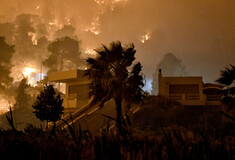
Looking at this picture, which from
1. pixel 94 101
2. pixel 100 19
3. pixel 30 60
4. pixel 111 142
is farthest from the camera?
pixel 100 19

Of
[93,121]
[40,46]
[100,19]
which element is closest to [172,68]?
[40,46]

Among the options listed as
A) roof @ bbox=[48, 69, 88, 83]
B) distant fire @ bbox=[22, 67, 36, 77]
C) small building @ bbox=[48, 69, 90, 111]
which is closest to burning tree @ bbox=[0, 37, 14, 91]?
small building @ bbox=[48, 69, 90, 111]

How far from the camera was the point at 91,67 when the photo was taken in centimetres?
1911

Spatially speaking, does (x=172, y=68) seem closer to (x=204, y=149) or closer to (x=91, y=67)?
(x=91, y=67)

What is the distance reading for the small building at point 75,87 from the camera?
98.3 ft

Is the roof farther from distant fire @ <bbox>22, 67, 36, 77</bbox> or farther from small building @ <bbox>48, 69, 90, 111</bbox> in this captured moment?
distant fire @ <bbox>22, 67, 36, 77</bbox>

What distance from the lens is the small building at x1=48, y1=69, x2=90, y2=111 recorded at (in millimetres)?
29969

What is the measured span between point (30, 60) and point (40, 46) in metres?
5.75

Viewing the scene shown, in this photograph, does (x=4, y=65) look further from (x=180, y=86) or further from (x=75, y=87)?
(x=180, y=86)

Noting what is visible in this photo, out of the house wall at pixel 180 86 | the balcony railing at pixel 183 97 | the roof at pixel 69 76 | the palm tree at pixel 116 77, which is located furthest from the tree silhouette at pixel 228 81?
the roof at pixel 69 76

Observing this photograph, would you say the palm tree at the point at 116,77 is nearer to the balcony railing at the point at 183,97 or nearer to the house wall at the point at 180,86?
the balcony railing at the point at 183,97

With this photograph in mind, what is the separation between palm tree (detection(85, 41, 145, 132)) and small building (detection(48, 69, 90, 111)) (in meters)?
11.3

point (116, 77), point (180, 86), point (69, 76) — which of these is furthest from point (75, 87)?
point (116, 77)

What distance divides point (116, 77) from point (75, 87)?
593 inches
